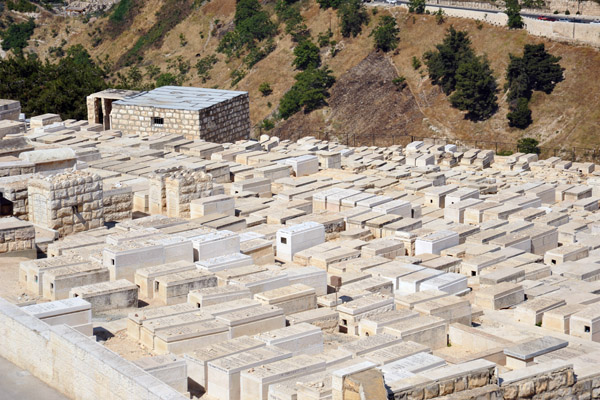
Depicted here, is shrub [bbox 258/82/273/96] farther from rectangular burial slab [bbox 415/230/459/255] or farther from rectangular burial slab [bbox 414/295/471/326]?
rectangular burial slab [bbox 414/295/471/326]

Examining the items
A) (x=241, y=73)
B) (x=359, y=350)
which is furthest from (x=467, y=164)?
(x=241, y=73)

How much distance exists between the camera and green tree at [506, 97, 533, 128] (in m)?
65.1

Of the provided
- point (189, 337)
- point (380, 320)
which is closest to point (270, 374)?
point (189, 337)

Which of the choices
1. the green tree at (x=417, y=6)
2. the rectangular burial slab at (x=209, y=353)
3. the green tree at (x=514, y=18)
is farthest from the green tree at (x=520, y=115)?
the rectangular burial slab at (x=209, y=353)

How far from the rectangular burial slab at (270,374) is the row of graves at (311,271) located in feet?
0.09

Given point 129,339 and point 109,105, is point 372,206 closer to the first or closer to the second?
point 129,339

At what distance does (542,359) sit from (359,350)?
3.00m

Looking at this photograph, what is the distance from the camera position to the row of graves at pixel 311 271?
14398mm

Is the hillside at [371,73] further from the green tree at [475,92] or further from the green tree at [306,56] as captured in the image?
the green tree at [306,56]

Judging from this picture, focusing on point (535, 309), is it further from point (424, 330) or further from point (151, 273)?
point (151, 273)

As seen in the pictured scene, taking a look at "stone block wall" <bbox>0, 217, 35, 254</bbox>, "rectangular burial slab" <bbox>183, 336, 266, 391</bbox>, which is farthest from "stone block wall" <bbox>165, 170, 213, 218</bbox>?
"rectangular burial slab" <bbox>183, 336, 266, 391</bbox>

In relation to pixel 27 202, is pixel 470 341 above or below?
below

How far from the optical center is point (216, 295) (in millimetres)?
16719

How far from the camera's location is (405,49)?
75250 millimetres
